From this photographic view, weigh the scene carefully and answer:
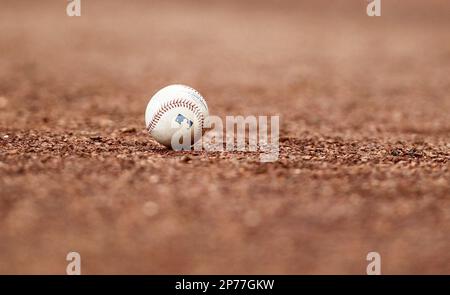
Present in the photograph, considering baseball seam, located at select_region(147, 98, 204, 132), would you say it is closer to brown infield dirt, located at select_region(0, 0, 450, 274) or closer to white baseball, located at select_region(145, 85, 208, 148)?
white baseball, located at select_region(145, 85, 208, 148)

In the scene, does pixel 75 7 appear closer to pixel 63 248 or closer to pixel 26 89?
pixel 26 89

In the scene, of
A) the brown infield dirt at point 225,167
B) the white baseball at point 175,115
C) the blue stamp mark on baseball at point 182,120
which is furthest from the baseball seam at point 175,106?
the brown infield dirt at point 225,167

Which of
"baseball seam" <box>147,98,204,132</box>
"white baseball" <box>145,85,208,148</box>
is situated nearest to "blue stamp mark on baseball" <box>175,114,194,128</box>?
"white baseball" <box>145,85,208,148</box>

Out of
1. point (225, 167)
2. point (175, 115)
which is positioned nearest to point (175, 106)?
point (175, 115)

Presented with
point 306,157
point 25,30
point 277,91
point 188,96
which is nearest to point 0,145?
point 188,96

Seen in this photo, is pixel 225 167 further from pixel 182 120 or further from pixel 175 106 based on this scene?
pixel 175 106
